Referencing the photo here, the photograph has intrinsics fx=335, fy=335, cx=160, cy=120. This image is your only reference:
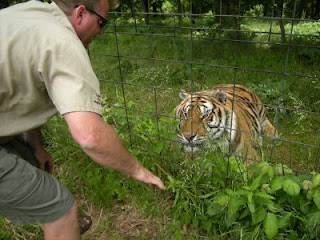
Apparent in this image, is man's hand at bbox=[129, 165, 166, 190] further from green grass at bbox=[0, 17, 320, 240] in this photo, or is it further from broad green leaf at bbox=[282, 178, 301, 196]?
broad green leaf at bbox=[282, 178, 301, 196]

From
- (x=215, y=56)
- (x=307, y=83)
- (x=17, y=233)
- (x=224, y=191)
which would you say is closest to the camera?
(x=224, y=191)

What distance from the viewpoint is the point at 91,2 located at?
1653 mm

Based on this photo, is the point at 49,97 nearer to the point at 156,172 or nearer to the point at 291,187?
the point at 156,172

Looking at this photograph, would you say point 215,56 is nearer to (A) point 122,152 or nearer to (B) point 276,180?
(B) point 276,180

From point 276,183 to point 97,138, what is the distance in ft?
3.81

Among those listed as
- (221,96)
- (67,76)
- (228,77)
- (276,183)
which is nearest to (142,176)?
(67,76)

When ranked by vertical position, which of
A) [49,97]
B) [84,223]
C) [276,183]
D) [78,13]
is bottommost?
[84,223]

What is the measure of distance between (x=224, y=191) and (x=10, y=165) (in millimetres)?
1411

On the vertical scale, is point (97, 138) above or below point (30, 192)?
above

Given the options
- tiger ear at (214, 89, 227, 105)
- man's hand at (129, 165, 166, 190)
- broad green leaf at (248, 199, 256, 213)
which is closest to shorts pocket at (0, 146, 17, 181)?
man's hand at (129, 165, 166, 190)

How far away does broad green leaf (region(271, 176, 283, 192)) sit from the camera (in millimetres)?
2014

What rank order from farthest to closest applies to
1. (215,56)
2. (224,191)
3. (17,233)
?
(215,56) → (17,233) → (224,191)

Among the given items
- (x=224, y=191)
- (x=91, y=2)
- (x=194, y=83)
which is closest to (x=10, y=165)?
(x=91, y=2)

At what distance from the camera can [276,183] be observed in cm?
204
